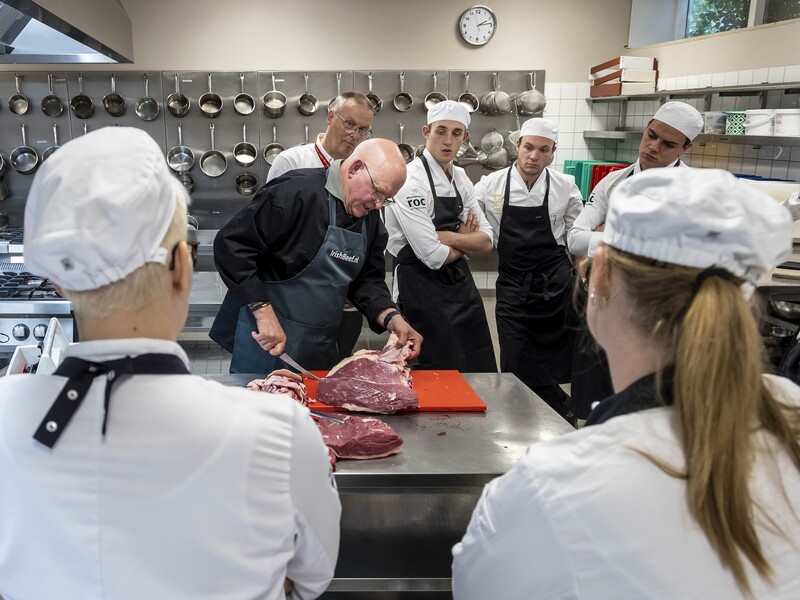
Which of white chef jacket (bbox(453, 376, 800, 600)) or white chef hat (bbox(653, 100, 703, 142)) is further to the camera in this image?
white chef hat (bbox(653, 100, 703, 142))

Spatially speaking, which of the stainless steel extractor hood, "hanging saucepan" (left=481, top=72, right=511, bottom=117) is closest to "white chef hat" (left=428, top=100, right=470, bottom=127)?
the stainless steel extractor hood

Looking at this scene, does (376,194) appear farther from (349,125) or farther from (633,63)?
(633,63)

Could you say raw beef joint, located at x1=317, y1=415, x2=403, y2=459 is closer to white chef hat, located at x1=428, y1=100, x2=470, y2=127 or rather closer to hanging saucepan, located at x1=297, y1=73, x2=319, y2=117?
white chef hat, located at x1=428, y1=100, x2=470, y2=127

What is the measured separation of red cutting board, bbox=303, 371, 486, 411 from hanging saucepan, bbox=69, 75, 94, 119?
4520mm

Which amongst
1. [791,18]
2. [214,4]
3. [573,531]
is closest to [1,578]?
[573,531]

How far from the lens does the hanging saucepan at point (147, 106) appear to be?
596 cm

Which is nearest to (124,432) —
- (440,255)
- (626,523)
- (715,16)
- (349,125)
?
(626,523)

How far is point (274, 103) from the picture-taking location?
600 cm

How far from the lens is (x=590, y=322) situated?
1.20 m

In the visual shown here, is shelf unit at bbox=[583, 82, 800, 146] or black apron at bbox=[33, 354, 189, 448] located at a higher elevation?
shelf unit at bbox=[583, 82, 800, 146]

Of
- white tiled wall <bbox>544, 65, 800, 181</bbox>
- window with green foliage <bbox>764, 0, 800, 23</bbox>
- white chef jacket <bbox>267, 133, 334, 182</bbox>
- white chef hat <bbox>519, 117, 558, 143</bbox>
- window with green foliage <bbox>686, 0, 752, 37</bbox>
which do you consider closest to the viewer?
white chef jacket <bbox>267, 133, 334, 182</bbox>

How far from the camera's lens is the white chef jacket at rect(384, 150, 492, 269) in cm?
376

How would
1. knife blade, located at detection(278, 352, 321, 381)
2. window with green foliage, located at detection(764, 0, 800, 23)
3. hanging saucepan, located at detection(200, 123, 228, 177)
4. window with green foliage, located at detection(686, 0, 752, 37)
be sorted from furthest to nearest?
hanging saucepan, located at detection(200, 123, 228, 177)
window with green foliage, located at detection(686, 0, 752, 37)
window with green foliage, located at detection(764, 0, 800, 23)
knife blade, located at detection(278, 352, 321, 381)

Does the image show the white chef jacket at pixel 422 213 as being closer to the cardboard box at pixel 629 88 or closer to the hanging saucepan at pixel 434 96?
the hanging saucepan at pixel 434 96
